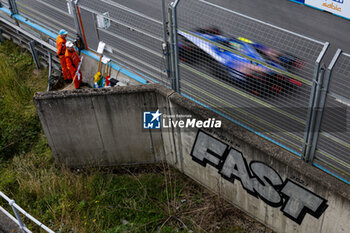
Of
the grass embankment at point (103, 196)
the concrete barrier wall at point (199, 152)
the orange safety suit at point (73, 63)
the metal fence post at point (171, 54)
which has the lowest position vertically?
the grass embankment at point (103, 196)

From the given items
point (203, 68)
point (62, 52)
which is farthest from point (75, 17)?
point (203, 68)

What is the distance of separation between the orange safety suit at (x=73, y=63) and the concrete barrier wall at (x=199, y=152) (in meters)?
1.69

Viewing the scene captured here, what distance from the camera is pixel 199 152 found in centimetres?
884

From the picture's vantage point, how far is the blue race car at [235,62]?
23.3ft

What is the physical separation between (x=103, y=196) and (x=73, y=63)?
11.8 feet

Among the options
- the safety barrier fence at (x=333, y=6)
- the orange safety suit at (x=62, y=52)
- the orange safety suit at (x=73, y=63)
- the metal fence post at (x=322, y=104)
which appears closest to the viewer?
the metal fence post at (x=322, y=104)

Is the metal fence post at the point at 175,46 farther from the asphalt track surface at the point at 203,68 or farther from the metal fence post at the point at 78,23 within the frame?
the metal fence post at the point at 78,23

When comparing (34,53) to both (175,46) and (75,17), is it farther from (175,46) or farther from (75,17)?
(175,46)

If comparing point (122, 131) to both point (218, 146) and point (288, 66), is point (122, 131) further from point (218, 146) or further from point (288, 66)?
point (288, 66)

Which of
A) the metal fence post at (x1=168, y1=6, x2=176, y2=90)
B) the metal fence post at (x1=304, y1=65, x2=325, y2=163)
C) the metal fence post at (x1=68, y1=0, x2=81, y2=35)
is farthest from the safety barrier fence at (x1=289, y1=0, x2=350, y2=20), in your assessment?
the metal fence post at (x1=304, y1=65, x2=325, y2=163)

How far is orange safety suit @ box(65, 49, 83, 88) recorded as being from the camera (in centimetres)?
1058

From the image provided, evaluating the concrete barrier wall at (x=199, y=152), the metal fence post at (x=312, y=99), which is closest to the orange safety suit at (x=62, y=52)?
the concrete barrier wall at (x=199, y=152)

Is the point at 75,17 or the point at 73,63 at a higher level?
the point at 75,17

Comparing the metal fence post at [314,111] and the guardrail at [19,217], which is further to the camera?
the metal fence post at [314,111]
